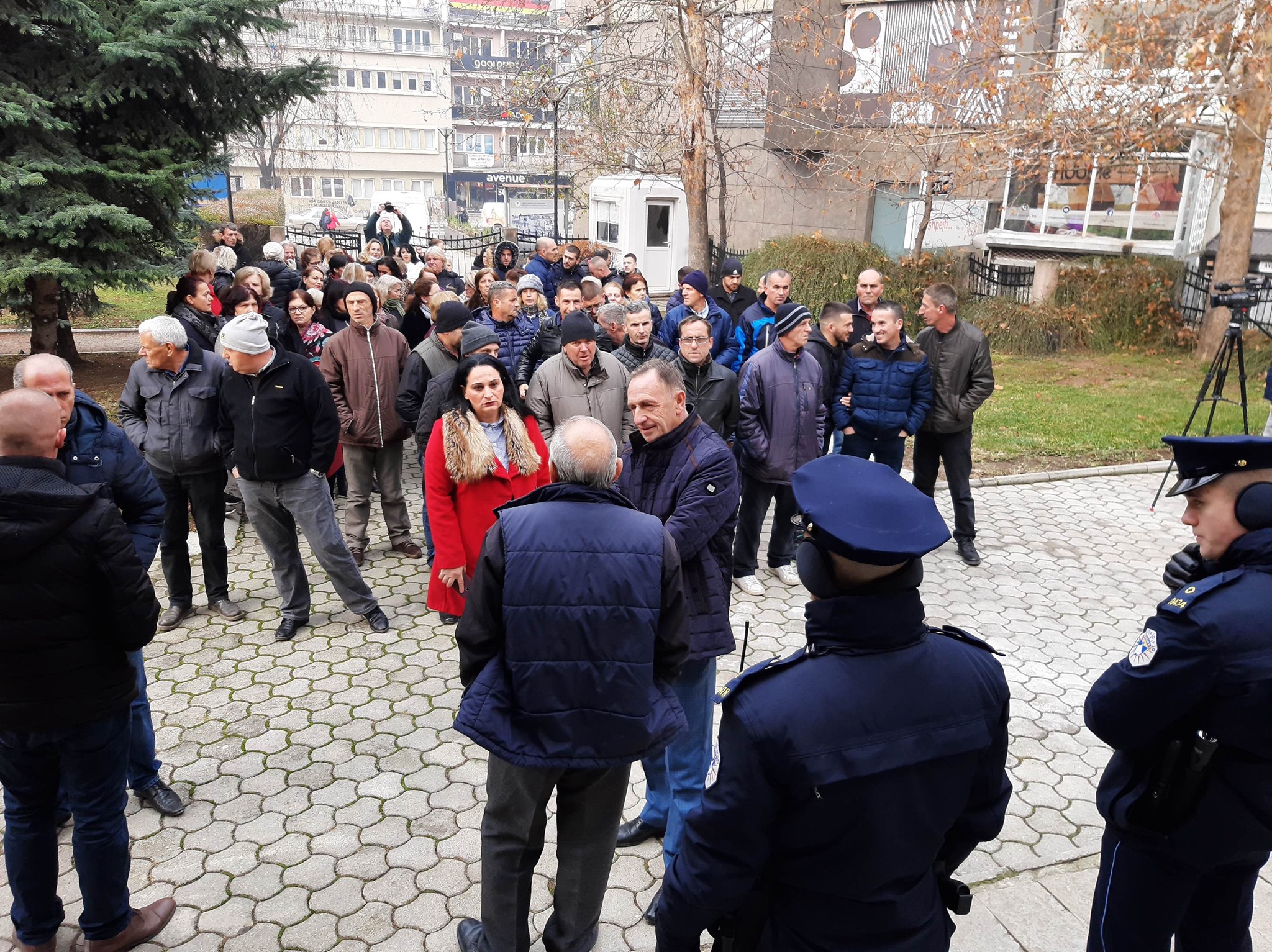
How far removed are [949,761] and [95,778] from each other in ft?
9.05

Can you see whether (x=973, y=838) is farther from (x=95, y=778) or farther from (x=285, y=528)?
(x=285, y=528)

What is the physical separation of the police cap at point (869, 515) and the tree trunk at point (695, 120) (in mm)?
10161

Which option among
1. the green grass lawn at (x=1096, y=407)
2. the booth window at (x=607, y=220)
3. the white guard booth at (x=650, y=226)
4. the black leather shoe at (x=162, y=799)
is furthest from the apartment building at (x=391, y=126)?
the black leather shoe at (x=162, y=799)

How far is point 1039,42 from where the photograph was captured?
19.9 m

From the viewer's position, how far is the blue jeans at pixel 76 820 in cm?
305

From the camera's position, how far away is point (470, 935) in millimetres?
3277

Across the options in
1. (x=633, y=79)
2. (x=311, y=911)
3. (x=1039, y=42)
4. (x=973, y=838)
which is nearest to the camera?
(x=973, y=838)

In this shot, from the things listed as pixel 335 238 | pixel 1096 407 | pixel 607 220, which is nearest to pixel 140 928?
pixel 1096 407

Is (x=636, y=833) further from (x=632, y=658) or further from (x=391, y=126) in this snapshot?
(x=391, y=126)

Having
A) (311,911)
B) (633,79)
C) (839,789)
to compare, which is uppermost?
(633,79)

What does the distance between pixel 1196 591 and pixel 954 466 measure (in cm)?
491

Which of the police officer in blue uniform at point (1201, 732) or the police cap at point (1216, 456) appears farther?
the police cap at point (1216, 456)

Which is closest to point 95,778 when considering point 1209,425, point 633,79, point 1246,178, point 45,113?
point 45,113

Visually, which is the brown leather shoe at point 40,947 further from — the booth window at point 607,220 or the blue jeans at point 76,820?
the booth window at point 607,220
